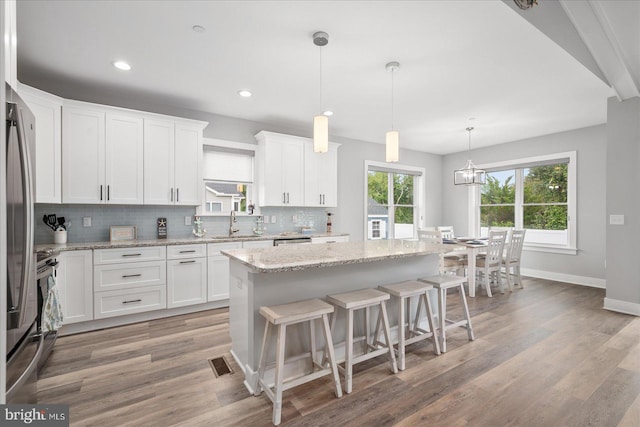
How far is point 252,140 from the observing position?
14.9 ft

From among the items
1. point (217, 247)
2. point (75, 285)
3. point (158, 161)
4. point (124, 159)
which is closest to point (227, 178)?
point (158, 161)

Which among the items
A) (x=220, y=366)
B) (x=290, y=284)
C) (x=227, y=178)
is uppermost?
(x=227, y=178)

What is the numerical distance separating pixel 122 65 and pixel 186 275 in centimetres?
229

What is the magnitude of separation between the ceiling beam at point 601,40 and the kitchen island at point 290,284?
207 cm

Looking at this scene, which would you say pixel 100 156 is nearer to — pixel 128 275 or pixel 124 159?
pixel 124 159

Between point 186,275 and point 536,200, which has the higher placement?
point 536,200

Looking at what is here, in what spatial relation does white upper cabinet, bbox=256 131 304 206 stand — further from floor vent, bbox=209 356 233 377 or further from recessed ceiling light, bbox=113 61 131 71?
floor vent, bbox=209 356 233 377

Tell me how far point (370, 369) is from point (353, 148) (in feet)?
13.5

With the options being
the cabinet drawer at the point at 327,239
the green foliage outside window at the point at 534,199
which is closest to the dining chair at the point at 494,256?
the green foliage outside window at the point at 534,199

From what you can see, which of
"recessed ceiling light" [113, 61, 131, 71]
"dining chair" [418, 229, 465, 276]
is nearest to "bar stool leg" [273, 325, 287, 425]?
"recessed ceiling light" [113, 61, 131, 71]

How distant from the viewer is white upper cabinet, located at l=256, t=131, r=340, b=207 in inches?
173

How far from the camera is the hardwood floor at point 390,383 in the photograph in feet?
5.87

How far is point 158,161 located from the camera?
3.62 meters

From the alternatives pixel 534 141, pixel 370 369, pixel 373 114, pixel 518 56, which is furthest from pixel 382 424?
pixel 534 141
